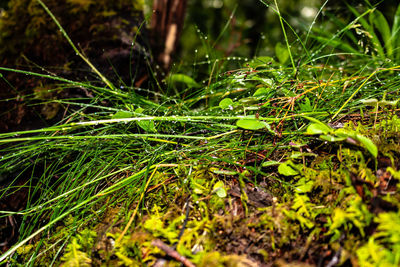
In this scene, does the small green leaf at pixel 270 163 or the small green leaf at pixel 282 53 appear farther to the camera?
the small green leaf at pixel 282 53

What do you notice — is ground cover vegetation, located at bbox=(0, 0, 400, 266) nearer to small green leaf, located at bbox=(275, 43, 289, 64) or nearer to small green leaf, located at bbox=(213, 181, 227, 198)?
small green leaf, located at bbox=(213, 181, 227, 198)

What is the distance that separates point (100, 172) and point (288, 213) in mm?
805

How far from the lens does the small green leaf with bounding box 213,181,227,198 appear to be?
2.91 feet

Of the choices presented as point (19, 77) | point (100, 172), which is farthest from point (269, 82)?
point (19, 77)

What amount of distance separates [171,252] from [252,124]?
1.92 feet

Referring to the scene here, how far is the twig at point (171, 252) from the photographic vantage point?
0.71 m

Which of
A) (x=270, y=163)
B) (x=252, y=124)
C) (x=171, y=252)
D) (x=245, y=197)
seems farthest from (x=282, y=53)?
(x=171, y=252)

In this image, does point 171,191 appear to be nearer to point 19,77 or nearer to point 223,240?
point 223,240

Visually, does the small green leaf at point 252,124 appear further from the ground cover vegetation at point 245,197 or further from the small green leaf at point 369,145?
the small green leaf at point 369,145

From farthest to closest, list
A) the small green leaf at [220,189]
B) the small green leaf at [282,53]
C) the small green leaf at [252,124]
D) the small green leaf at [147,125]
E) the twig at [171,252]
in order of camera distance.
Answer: the small green leaf at [282,53], the small green leaf at [147,125], the small green leaf at [252,124], the small green leaf at [220,189], the twig at [171,252]

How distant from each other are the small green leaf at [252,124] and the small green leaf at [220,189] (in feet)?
0.86

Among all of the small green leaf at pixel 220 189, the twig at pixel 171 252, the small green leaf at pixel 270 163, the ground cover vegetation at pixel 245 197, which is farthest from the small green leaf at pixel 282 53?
the twig at pixel 171 252

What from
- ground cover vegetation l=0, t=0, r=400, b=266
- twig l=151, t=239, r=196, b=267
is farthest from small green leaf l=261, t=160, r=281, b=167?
→ twig l=151, t=239, r=196, b=267

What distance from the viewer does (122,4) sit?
246 cm
